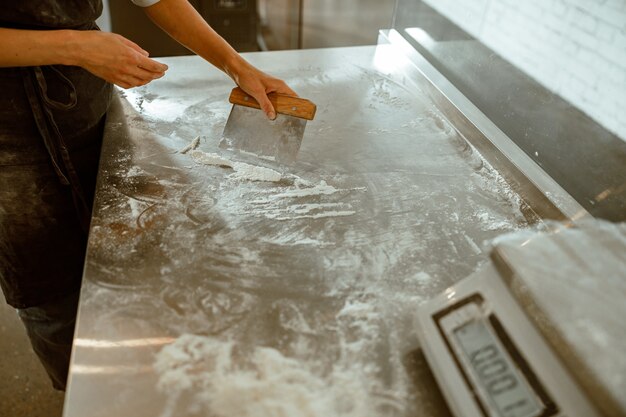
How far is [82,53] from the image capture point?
96 cm

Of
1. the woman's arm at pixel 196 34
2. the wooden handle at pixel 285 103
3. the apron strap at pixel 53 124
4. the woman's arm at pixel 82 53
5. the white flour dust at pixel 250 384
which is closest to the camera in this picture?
the white flour dust at pixel 250 384

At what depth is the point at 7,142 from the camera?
1061mm

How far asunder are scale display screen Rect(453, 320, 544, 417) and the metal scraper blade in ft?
2.20

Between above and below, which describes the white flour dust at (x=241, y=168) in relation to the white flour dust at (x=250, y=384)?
above

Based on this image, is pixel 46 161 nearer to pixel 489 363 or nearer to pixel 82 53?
pixel 82 53

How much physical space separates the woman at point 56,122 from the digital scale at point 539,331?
0.72m

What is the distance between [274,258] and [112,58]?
0.54 metres

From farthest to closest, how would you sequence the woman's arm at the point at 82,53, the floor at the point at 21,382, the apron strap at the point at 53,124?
the floor at the point at 21,382 → the apron strap at the point at 53,124 → the woman's arm at the point at 82,53

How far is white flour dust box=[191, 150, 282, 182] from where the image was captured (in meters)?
1.10

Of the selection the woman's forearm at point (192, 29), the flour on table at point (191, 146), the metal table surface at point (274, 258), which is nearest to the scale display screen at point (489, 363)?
the metal table surface at point (274, 258)

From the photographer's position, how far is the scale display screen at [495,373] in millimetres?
547

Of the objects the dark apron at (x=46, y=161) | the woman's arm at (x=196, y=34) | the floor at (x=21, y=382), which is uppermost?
the woman's arm at (x=196, y=34)

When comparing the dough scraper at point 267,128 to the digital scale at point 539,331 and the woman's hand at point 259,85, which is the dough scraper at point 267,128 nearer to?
the woman's hand at point 259,85

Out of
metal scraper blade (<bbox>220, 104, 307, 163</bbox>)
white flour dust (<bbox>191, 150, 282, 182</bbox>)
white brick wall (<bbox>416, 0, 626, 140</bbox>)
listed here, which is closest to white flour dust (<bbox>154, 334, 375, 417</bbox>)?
white flour dust (<bbox>191, 150, 282, 182</bbox>)
